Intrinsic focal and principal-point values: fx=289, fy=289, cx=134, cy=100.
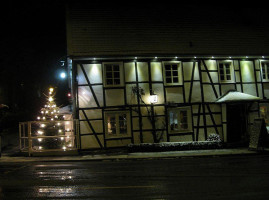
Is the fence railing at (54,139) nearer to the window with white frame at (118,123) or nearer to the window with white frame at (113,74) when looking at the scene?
the window with white frame at (118,123)

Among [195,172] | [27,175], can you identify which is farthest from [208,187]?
[27,175]

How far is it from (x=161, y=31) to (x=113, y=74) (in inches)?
177

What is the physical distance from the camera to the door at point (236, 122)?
1953 cm

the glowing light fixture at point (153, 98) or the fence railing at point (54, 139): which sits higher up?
the glowing light fixture at point (153, 98)

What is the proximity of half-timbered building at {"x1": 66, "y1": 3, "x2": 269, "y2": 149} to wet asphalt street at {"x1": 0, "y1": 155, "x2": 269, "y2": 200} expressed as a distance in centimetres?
577

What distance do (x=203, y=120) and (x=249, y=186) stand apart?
10.6 meters

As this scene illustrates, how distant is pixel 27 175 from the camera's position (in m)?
10.6

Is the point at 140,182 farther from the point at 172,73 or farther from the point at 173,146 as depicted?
the point at 172,73

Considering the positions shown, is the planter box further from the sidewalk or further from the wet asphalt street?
the wet asphalt street

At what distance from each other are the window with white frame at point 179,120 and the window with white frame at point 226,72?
3396 mm

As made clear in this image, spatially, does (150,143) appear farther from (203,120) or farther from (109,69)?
(109,69)

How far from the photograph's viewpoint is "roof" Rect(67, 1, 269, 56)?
17.9m

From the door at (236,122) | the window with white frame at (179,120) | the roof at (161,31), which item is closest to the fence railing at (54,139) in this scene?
the roof at (161,31)

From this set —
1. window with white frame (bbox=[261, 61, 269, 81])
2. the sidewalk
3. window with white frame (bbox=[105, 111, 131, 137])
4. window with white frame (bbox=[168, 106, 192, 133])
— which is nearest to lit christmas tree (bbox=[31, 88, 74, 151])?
the sidewalk
